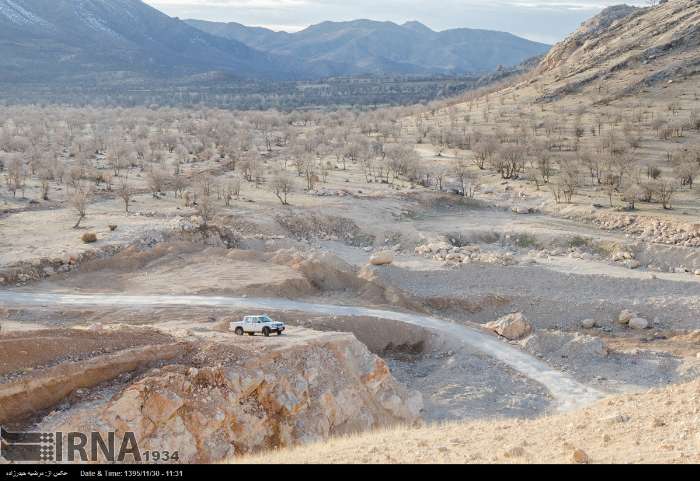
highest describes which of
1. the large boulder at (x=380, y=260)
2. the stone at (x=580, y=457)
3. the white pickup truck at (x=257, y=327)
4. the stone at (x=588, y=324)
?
the stone at (x=580, y=457)

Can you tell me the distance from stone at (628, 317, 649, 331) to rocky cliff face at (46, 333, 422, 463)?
12299mm

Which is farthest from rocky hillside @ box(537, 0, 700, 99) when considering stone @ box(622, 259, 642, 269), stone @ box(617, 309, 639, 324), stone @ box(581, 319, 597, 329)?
stone @ box(581, 319, 597, 329)

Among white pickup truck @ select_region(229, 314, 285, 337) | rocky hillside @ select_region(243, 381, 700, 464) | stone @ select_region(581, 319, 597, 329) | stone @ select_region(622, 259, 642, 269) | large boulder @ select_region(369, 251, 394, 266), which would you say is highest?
rocky hillside @ select_region(243, 381, 700, 464)

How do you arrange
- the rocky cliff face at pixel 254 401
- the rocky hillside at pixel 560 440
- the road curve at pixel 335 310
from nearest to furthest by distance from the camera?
the rocky hillside at pixel 560 440
the rocky cliff face at pixel 254 401
the road curve at pixel 335 310

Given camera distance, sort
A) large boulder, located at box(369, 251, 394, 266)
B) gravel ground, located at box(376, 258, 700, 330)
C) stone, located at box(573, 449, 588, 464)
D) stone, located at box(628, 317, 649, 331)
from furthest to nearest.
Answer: large boulder, located at box(369, 251, 394, 266) < gravel ground, located at box(376, 258, 700, 330) < stone, located at box(628, 317, 649, 331) < stone, located at box(573, 449, 588, 464)

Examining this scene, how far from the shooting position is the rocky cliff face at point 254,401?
15.6 metres

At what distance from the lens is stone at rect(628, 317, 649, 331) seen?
2812 centimetres

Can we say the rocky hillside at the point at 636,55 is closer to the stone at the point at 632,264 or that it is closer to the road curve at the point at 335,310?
the stone at the point at 632,264

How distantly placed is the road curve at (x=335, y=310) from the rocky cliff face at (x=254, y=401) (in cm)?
506

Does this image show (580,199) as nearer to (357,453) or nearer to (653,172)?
(653,172)

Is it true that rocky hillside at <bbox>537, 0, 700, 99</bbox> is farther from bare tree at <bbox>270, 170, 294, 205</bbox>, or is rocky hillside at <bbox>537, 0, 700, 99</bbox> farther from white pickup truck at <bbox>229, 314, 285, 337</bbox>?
white pickup truck at <bbox>229, 314, 285, 337</bbox>

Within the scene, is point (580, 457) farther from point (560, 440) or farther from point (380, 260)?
point (380, 260)

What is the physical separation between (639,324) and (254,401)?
59.9 ft

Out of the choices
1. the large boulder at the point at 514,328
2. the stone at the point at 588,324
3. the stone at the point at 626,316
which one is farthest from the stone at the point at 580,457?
the stone at the point at 626,316
